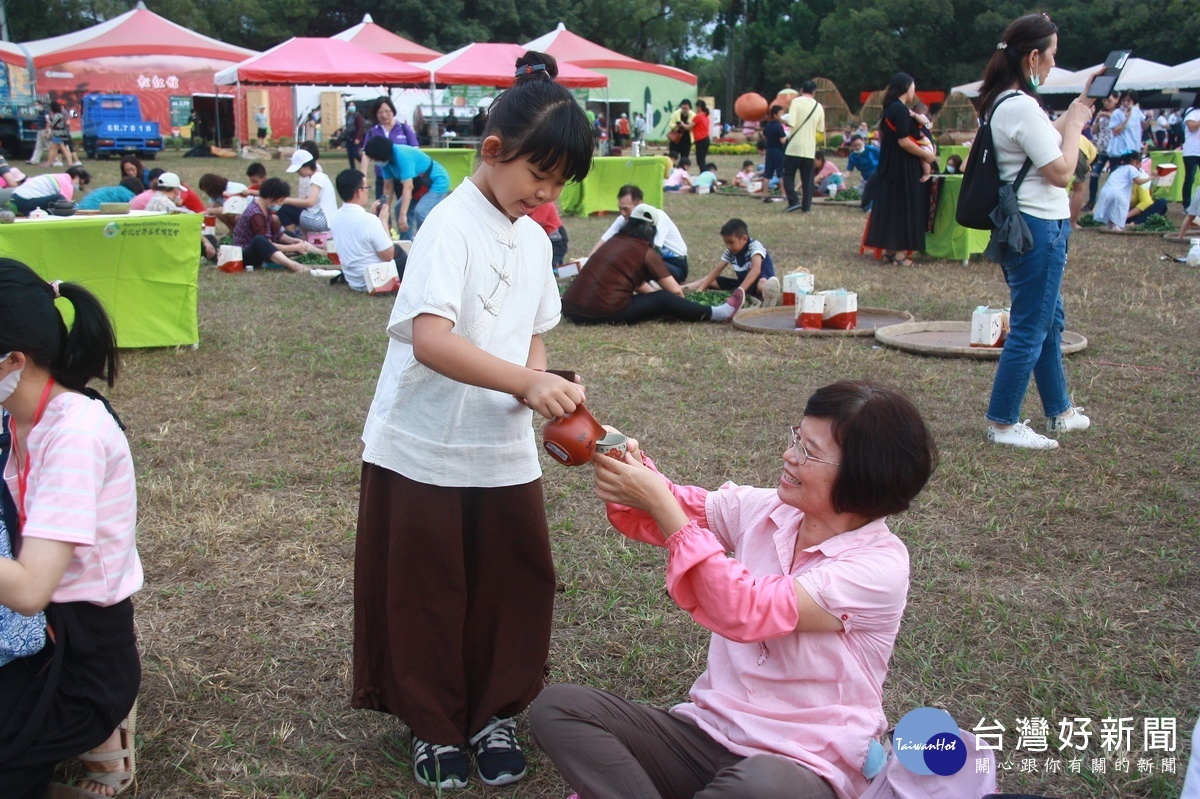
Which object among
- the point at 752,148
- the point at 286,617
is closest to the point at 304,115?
the point at 752,148

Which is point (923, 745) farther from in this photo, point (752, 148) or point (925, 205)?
point (752, 148)

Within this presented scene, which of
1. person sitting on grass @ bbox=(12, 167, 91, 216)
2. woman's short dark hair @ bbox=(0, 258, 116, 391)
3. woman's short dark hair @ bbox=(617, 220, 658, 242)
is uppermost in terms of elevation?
woman's short dark hair @ bbox=(0, 258, 116, 391)

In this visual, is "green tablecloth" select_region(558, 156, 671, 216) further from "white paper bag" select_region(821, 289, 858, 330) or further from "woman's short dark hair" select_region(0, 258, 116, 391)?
"woman's short dark hair" select_region(0, 258, 116, 391)

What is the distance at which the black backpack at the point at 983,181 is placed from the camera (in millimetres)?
4422

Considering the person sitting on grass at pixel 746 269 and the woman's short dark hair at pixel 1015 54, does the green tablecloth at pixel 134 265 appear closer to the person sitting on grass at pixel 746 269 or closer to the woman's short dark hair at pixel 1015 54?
the person sitting on grass at pixel 746 269

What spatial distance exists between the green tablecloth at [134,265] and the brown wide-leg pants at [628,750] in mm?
5415

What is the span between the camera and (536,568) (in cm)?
244

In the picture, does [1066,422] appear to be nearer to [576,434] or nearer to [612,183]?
[576,434]

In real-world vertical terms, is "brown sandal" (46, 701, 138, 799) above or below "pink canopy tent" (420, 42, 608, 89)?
below

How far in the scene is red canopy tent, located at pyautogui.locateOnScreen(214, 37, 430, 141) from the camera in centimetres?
2155

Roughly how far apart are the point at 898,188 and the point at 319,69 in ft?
52.0

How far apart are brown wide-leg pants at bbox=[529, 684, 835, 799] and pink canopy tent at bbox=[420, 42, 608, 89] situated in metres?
22.1

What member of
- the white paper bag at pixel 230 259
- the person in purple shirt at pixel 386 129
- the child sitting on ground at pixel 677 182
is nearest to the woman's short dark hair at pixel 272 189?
the white paper bag at pixel 230 259

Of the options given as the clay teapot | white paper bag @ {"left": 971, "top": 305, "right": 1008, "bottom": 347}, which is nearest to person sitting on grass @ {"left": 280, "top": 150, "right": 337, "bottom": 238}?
white paper bag @ {"left": 971, "top": 305, "right": 1008, "bottom": 347}
